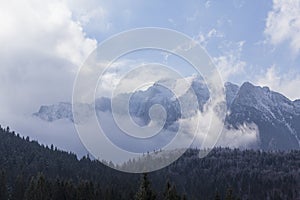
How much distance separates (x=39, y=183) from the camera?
10925 centimetres

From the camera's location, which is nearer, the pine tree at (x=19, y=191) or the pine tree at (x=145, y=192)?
the pine tree at (x=145, y=192)

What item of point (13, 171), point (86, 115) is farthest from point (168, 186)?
point (13, 171)

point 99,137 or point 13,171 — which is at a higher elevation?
point 13,171

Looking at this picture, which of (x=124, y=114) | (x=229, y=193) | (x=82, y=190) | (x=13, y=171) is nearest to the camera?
(x=124, y=114)

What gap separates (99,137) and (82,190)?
55.6m

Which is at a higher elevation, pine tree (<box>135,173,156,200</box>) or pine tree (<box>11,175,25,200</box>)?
pine tree (<box>11,175,25,200</box>)

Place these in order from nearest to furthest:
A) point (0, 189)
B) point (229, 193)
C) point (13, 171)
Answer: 1. point (229, 193)
2. point (0, 189)
3. point (13, 171)

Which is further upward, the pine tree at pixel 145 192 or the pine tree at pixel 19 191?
the pine tree at pixel 19 191

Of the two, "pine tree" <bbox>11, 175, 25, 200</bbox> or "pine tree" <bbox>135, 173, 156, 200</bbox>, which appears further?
"pine tree" <bbox>11, 175, 25, 200</bbox>

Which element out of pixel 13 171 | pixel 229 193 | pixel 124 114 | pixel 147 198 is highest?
pixel 13 171

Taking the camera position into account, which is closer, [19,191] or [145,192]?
[145,192]

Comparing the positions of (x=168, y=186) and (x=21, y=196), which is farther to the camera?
(x=21, y=196)

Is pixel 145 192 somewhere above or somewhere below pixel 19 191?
below

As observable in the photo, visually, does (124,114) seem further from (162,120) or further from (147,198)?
(147,198)
